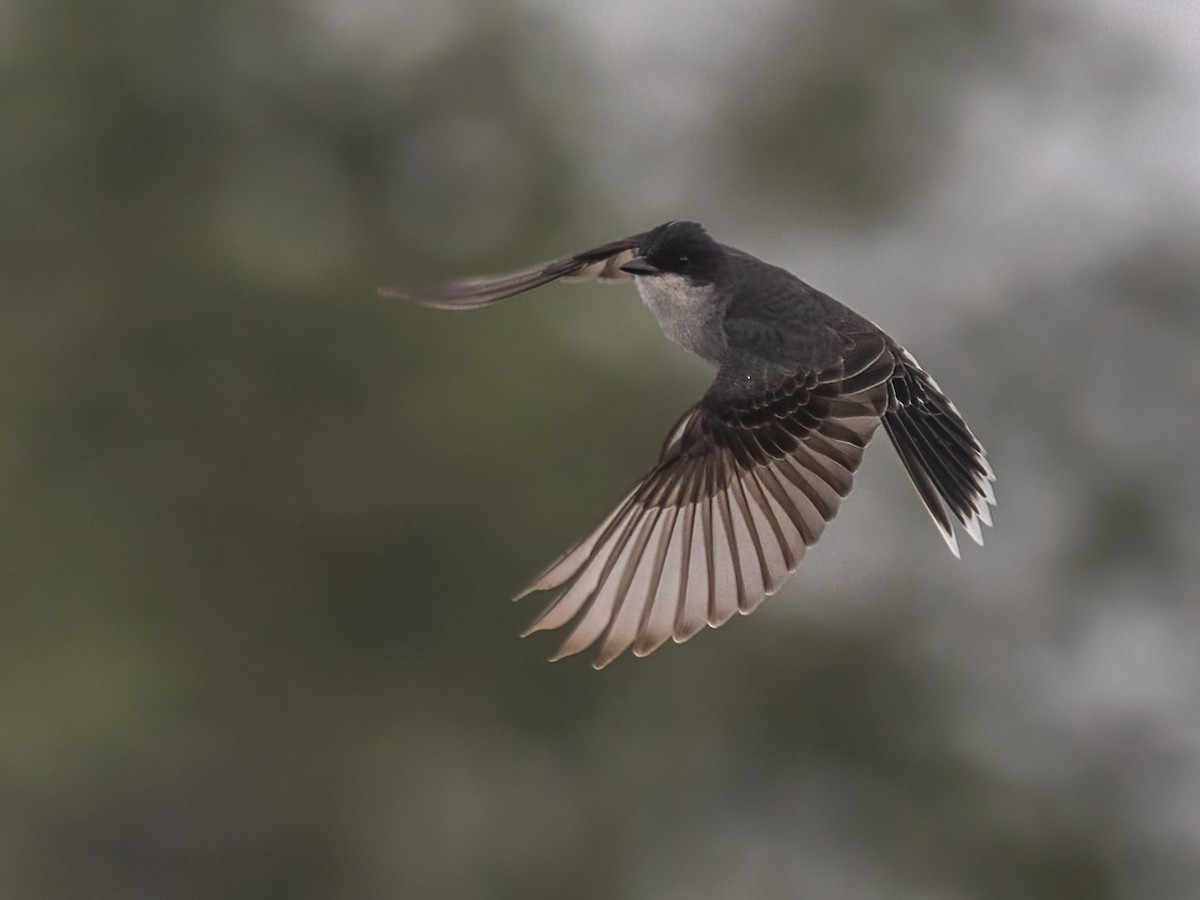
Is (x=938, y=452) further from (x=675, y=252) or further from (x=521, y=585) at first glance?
(x=521, y=585)

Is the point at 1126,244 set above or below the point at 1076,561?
above

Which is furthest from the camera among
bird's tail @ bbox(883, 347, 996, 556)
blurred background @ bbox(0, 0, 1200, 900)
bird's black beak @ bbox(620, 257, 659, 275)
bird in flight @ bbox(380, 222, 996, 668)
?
blurred background @ bbox(0, 0, 1200, 900)

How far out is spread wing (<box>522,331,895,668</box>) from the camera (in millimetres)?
2816

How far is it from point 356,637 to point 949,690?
14.9ft

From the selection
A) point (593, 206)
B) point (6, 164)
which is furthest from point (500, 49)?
point (6, 164)

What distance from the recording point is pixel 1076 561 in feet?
37.6

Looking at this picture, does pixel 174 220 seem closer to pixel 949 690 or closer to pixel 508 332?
pixel 508 332

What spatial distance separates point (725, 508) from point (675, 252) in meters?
0.67

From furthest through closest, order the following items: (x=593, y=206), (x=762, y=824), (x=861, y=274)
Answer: (x=593, y=206) < (x=762, y=824) < (x=861, y=274)

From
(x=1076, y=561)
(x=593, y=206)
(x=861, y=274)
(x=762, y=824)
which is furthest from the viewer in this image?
(x=593, y=206)

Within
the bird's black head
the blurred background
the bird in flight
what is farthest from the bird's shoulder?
the blurred background

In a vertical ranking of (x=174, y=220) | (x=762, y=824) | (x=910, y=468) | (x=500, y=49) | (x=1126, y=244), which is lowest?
(x=910, y=468)

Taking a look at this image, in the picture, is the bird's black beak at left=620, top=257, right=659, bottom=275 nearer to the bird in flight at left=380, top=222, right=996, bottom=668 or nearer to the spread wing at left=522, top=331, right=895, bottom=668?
the bird in flight at left=380, top=222, right=996, bottom=668

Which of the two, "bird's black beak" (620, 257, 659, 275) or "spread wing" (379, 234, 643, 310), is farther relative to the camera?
"spread wing" (379, 234, 643, 310)
